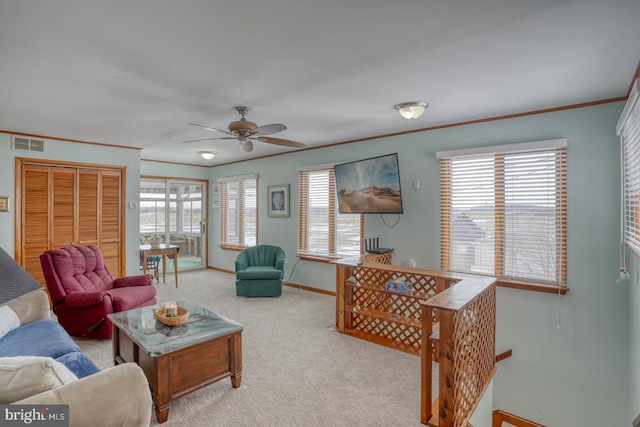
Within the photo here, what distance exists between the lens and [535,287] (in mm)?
3422

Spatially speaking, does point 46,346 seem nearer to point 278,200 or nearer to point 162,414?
point 162,414

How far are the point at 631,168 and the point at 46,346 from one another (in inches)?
180

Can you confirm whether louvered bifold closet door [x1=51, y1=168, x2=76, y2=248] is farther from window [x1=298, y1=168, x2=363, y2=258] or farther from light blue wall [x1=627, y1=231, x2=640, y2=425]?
light blue wall [x1=627, y1=231, x2=640, y2=425]

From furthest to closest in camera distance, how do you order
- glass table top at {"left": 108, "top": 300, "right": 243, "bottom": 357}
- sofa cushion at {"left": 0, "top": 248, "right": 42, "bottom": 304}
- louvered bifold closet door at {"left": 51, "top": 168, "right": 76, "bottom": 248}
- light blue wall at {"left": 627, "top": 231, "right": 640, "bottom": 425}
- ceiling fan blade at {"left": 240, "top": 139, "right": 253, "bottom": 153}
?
louvered bifold closet door at {"left": 51, "top": 168, "right": 76, "bottom": 248}, ceiling fan blade at {"left": 240, "top": 139, "right": 253, "bottom": 153}, light blue wall at {"left": 627, "top": 231, "right": 640, "bottom": 425}, glass table top at {"left": 108, "top": 300, "right": 243, "bottom": 357}, sofa cushion at {"left": 0, "top": 248, "right": 42, "bottom": 304}

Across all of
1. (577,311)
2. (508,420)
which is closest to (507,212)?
(577,311)

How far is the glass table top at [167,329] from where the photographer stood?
2.20 meters

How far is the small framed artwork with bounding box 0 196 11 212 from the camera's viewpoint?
4.35m

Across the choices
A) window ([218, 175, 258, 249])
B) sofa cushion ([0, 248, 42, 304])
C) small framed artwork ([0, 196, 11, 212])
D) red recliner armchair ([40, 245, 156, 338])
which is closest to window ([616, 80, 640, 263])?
sofa cushion ([0, 248, 42, 304])

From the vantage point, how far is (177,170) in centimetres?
721

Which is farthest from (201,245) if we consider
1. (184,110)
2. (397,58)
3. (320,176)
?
(397,58)

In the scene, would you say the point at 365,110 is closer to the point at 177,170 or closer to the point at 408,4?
the point at 408,4

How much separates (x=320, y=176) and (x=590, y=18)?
158 inches

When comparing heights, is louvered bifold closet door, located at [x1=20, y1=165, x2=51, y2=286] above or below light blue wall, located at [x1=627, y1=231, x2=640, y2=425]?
above

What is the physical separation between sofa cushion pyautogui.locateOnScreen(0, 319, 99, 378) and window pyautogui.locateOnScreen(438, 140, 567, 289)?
3.73 m
